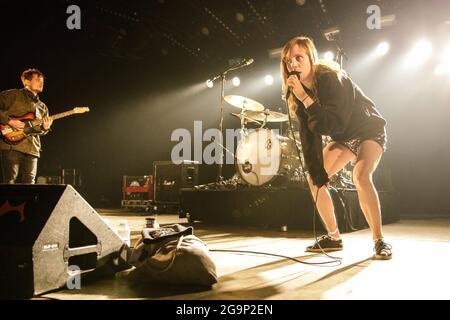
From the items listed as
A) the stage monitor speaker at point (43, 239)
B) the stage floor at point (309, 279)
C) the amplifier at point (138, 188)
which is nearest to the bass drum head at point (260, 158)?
the stage floor at point (309, 279)

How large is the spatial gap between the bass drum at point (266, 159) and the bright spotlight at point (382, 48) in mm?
3296

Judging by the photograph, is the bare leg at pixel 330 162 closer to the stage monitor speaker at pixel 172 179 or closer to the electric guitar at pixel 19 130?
the electric guitar at pixel 19 130

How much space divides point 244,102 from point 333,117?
111 inches

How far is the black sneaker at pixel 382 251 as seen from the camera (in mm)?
2391

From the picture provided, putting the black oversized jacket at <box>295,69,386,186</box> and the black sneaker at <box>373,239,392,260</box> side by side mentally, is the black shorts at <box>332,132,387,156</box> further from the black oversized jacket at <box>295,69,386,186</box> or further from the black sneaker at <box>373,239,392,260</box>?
the black sneaker at <box>373,239,392,260</box>

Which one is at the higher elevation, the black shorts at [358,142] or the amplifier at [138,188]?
the black shorts at [358,142]

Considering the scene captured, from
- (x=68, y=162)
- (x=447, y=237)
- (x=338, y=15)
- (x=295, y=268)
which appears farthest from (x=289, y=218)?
(x=68, y=162)

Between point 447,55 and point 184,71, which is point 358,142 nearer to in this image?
point 447,55

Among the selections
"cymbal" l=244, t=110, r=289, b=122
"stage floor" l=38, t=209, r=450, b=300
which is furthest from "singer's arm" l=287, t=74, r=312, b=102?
"cymbal" l=244, t=110, r=289, b=122

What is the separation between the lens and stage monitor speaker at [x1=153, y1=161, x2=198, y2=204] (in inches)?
275

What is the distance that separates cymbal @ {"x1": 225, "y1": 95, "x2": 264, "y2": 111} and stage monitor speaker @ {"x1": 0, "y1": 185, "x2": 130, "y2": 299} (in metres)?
3.33

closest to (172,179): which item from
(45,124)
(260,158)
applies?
(260,158)

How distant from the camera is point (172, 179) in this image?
707 cm

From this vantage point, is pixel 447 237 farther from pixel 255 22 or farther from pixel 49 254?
pixel 255 22
